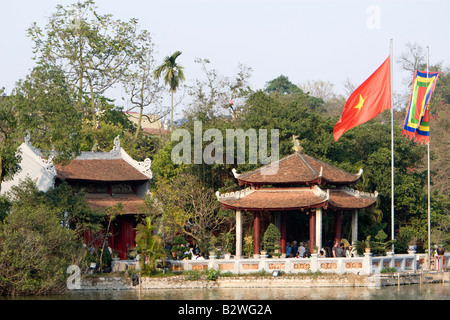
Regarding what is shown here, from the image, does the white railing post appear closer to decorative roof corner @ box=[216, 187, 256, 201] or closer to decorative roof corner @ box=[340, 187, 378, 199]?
decorative roof corner @ box=[340, 187, 378, 199]

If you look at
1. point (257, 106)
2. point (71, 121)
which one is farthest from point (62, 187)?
point (257, 106)

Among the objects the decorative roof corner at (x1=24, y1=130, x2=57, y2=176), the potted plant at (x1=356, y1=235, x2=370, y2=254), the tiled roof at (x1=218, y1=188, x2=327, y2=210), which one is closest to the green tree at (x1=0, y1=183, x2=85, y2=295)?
the decorative roof corner at (x1=24, y1=130, x2=57, y2=176)

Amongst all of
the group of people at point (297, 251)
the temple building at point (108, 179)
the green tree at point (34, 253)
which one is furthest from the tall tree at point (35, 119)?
the group of people at point (297, 251)

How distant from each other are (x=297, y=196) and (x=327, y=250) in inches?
92.5

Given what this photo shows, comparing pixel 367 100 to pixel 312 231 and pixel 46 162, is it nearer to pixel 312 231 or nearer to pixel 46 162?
pixel 312 231

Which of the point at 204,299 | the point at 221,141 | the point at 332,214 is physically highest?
the point at 221,141

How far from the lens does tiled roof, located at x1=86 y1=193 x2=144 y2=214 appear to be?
31828 millimetres

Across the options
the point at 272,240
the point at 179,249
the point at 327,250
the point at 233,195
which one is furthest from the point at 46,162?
the point at 327,250

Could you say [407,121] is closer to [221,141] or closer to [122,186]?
[221,141]

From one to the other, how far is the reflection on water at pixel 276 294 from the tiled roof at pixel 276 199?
3.68 m

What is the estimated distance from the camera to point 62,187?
2895cm
